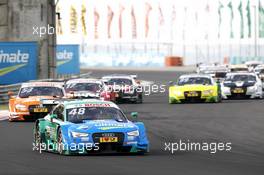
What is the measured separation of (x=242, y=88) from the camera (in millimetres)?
42031

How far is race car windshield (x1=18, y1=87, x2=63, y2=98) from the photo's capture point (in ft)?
99.3

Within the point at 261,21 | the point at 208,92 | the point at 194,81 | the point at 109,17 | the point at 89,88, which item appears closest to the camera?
the point at 89,88

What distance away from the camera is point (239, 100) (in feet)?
138

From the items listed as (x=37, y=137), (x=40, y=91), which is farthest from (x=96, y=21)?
(x=37, y=137)

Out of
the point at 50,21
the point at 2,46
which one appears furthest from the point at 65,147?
the point at 50,21

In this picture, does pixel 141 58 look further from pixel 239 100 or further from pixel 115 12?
pixel 239 100

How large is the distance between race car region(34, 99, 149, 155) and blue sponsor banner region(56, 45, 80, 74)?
1700 inches

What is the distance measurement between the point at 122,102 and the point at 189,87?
341 centimetres

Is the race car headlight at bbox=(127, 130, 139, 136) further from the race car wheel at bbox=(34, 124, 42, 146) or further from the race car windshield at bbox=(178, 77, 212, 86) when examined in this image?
the race car windshield at bbox=(178, 77, 212, 86)

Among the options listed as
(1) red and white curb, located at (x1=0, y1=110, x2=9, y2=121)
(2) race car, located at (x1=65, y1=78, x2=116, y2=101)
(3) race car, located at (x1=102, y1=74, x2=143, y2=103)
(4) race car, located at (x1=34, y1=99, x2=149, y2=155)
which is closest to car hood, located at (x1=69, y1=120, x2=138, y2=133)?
(4) race car, located at (x1=34, y1=99, x2=149, y2=155)

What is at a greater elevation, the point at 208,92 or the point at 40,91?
the point at 40,91

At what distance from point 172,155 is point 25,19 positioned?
30.9m

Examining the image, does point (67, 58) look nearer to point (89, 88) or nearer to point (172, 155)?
point (89, 88)

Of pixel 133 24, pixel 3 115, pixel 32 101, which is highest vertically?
pixel 133 24
